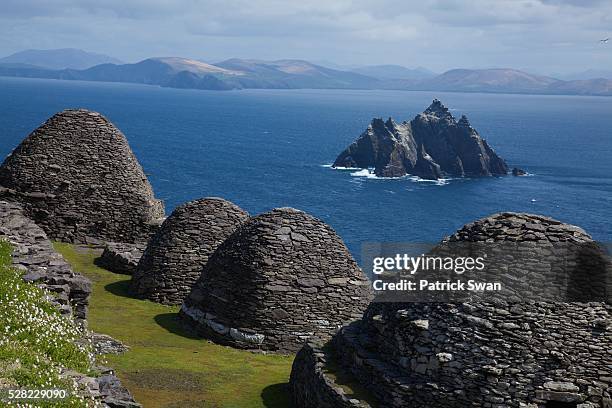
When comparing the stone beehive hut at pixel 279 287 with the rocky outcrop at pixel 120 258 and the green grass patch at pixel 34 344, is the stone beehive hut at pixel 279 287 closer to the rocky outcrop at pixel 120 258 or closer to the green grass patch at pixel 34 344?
the rocky outcrop at pixel 120 258

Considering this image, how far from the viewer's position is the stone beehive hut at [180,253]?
28531 mm

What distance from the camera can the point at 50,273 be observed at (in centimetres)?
1812

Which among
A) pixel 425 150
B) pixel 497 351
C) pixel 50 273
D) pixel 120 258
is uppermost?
pixel 50 273

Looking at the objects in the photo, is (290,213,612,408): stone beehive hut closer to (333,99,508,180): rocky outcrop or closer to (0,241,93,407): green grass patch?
(0,241,93,407): green grass patch

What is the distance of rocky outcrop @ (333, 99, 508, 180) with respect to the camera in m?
154

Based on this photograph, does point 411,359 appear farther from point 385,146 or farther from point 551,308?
point 385,146

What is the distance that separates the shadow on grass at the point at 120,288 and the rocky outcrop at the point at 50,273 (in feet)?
23.4

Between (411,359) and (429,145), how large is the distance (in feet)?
487

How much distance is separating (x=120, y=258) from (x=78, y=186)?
18.5ft

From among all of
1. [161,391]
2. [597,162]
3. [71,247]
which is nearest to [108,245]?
[71,247]

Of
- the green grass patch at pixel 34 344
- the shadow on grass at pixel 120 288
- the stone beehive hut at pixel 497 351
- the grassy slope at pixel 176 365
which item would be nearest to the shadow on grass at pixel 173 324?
the grassy slope at pixel 176 365

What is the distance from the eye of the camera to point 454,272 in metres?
16.7

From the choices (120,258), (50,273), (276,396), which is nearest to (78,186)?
(120,258)

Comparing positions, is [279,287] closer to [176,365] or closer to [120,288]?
[176,365]
